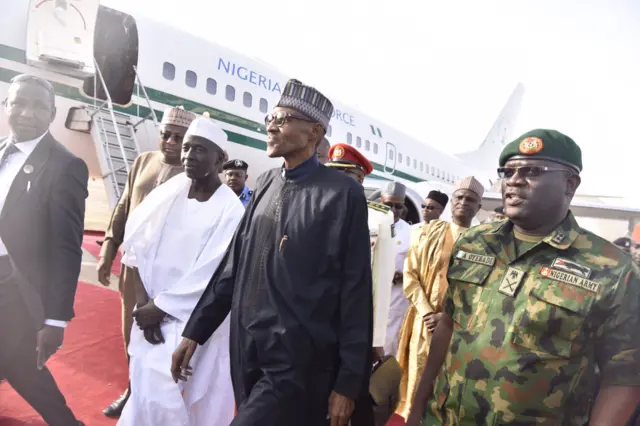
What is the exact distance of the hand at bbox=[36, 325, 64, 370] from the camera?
2.21 m

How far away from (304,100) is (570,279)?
1.10m

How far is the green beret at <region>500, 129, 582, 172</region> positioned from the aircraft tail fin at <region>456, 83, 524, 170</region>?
23.2 meters

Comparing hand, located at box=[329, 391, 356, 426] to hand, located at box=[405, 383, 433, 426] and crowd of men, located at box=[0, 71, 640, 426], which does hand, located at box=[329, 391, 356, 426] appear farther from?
hand, located at box=[405, 383, 433, 426]

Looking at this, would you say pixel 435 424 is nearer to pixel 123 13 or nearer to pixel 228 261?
pixel 228 261

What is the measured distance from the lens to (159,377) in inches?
88.0

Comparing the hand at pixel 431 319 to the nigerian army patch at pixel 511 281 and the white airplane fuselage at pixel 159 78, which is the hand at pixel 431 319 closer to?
the nigerian army patch at pixel 511 281

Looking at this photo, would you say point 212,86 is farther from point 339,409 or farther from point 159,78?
point 339,409

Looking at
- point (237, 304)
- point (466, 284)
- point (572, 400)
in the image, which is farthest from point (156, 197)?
point (572, 400)

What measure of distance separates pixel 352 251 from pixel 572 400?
0.80 metres

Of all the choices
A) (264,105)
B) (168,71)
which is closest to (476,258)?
(168,71)

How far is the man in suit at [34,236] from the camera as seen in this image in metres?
2.19

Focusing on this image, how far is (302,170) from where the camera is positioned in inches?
71.2

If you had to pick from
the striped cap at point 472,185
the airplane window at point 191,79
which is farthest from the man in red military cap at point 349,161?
the airplane window at point 191,79

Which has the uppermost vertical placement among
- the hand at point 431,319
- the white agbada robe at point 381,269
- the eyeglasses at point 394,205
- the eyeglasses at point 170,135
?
the eyeglasses at point 170,135
